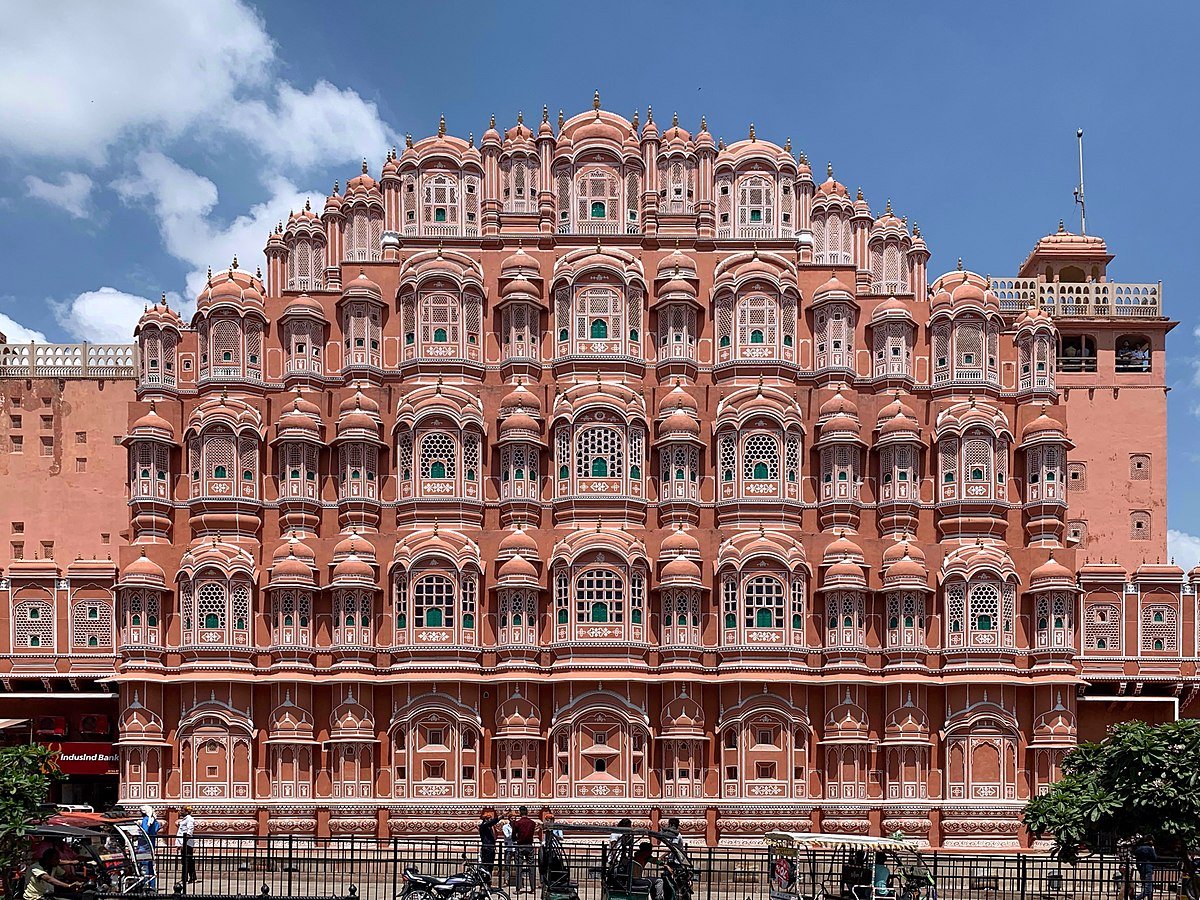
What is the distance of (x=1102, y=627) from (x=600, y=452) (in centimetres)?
1801

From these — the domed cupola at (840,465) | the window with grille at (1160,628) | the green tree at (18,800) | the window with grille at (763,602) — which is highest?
the domed cupola at (840,465)

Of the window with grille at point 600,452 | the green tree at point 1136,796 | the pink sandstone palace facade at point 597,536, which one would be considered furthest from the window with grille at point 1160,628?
the window with grille at point 600,452

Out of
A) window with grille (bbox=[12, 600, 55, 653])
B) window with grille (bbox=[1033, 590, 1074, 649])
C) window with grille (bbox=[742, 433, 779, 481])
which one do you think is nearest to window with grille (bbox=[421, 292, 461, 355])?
window with grille (bbox=[742, 433, 779, 481])

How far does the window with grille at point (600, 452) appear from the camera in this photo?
47375mm

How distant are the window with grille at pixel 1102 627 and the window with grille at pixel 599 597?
16.0 m

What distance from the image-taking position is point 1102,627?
4834cm

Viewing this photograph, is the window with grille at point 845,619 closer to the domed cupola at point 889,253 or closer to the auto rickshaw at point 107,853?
the domed cupola at point 889,253

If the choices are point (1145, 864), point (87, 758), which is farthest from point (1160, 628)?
point (87, 758)

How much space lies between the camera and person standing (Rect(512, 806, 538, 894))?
107 ft

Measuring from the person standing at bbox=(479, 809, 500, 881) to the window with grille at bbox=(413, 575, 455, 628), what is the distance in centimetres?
612

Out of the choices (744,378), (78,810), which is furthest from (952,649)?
(78,810)

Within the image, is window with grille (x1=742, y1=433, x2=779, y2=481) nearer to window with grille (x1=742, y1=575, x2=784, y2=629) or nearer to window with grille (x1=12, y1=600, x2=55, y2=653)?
window with grille (x1=742, y1=575, x2=784, y2=629)

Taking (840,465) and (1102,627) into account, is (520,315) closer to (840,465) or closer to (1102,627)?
(840,465)

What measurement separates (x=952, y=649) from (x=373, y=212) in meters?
25.1
